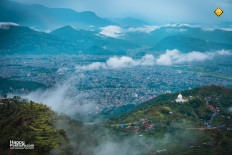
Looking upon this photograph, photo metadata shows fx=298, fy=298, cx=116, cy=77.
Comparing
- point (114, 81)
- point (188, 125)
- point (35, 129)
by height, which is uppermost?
point (114, 81)

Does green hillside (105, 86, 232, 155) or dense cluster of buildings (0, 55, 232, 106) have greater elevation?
dense cluster of buildings (0, 55, 232, 106)

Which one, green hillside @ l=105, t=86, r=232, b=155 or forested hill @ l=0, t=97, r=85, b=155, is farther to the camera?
green hillside @ l=105, t=86, r=232, b=155

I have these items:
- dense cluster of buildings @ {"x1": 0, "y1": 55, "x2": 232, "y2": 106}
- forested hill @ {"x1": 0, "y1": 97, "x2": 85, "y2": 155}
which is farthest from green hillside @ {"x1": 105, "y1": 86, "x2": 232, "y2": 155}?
dense cluster of buildings @ {"x1": 0, "y1": 55, "x2": 232, "y2": 106}

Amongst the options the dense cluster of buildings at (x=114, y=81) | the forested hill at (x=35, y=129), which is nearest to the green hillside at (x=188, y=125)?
the forested hill at (x=35, y=129)

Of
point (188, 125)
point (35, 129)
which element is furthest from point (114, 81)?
point (35, 129)

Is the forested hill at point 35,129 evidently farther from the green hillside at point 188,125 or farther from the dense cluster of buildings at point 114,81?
the dense cluster of buildings at point 114,81

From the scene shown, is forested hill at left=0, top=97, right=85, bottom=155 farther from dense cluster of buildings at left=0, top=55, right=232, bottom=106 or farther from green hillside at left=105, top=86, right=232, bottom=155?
dense cluster of buildings at left=0, top=55, right=232, bottom=106

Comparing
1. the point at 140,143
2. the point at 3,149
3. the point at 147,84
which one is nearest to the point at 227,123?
the point at 140,143

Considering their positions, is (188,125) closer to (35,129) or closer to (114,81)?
(35,129)

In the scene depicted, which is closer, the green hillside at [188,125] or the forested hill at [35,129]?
the forested hill at [35,129]

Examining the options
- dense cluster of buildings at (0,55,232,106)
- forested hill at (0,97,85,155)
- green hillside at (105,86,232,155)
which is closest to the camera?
forested hill at (0,97,85,155)

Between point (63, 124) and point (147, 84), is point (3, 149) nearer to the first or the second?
point (63, 124)
